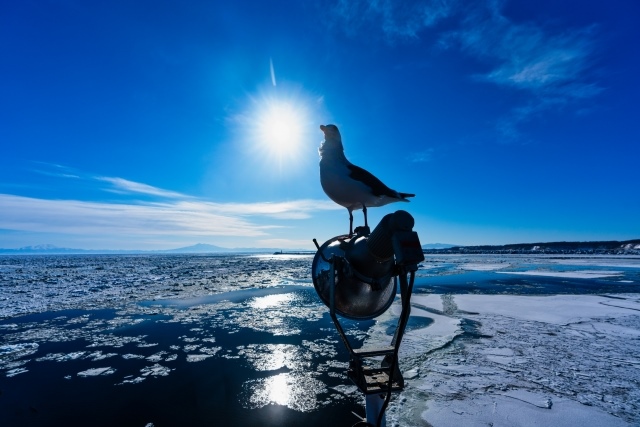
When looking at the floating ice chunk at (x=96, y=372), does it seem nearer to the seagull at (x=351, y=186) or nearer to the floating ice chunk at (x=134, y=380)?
the floating ice chunk at (x=134, y=380)

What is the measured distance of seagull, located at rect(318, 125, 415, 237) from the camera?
3.69m

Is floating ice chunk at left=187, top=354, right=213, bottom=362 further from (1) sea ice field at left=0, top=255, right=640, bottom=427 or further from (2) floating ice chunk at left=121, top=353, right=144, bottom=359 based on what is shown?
(2) floating ice chunk at left=121, top=353, right=144, bottom=359

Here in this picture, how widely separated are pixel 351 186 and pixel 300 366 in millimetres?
4702

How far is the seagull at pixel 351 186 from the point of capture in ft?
12.1

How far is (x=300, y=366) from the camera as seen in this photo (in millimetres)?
6625

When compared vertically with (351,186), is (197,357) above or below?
below

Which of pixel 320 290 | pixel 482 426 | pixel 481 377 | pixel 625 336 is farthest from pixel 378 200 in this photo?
pixel 625 336

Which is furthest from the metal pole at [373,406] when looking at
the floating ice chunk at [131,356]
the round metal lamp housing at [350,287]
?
the floating ice chunk at [131,356]

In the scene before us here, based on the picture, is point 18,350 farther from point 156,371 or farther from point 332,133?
point 332,133

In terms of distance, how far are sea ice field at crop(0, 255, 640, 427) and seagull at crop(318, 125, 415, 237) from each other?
11.0 ft

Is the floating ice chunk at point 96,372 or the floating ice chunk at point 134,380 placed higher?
the floating ice chunk at point 96,372

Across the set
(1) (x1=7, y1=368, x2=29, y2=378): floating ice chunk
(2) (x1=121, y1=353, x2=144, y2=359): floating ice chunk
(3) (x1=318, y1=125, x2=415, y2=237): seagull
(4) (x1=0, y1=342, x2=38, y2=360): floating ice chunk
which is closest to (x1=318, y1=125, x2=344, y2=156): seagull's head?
(3) (x1=318, y1=125, x2=415, y2=237): seagull

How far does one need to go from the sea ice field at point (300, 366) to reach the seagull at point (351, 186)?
335 centimetres

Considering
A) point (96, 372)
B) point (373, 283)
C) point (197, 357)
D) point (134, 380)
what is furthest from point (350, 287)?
point (96, 372)
